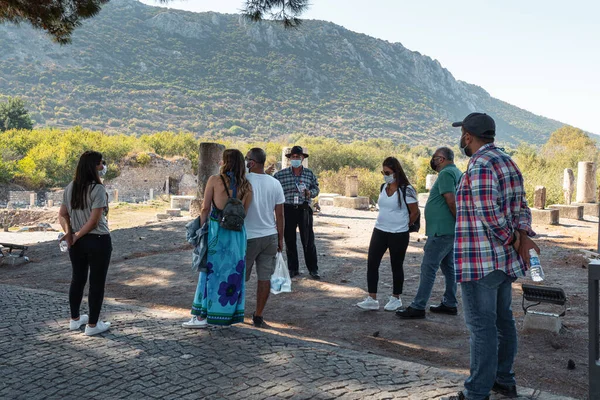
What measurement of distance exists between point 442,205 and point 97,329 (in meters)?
3.46

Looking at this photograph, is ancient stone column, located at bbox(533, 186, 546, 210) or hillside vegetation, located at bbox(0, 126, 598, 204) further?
hillside vegetation, located at bbox(0, 126, 598, 204)

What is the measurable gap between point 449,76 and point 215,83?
216 feet

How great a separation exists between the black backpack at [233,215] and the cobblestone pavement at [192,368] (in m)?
0.99

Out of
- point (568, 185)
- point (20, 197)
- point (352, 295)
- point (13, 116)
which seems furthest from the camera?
point (13, 116)

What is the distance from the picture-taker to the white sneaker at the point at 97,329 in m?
4.96

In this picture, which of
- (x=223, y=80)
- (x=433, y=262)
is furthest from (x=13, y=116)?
(x=433, y=262)

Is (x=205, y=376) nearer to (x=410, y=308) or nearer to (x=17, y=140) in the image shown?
(x=410, y=308)

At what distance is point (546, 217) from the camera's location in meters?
15.9

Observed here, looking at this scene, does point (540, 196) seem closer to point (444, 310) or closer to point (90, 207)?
point (444, 310)

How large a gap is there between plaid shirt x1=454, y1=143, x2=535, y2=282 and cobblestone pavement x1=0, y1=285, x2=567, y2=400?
930 millimetres

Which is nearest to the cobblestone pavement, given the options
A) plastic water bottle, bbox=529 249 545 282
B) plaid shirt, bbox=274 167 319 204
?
plastic water bottle, bbox=529 249 545 282

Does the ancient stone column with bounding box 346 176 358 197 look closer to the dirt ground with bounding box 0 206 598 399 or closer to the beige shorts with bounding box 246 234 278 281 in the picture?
the dirt ground with bounding box 0 206 598 399

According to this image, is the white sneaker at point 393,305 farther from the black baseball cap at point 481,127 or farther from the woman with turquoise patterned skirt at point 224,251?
the black baseball cap at point 481,127

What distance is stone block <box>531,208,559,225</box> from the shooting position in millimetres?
15891
